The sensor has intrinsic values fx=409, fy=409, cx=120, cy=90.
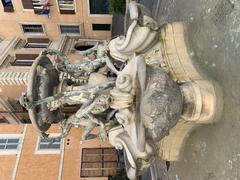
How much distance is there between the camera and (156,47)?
774 centimetres

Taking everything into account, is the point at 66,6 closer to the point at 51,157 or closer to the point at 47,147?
the point at 47,147

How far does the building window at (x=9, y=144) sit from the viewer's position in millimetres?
15414

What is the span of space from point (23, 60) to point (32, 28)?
2.74 m

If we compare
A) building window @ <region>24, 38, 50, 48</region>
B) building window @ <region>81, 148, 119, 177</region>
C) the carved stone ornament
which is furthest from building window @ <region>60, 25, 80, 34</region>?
the carved stone ornament

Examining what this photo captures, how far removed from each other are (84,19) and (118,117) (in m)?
13.8

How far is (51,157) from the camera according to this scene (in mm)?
15492

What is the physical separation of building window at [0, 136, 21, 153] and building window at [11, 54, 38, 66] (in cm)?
344

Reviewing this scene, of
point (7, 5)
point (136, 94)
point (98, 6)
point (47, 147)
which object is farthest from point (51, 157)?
point (136, 94)

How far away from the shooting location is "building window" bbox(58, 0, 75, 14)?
19.1 metres

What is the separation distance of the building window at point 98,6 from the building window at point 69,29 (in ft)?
4.43

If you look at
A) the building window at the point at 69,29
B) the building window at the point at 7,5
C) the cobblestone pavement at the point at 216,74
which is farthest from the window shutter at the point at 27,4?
the cobblestone pavement at the point at 216,74

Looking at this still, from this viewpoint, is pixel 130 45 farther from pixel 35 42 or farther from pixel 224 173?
pixel 35 42

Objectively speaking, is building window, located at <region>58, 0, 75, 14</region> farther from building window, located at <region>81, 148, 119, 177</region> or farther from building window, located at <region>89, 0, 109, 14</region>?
building window, located at <region>81, 148, 119, 177</region>

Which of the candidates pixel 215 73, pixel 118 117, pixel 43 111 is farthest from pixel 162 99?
pixel 43 111
